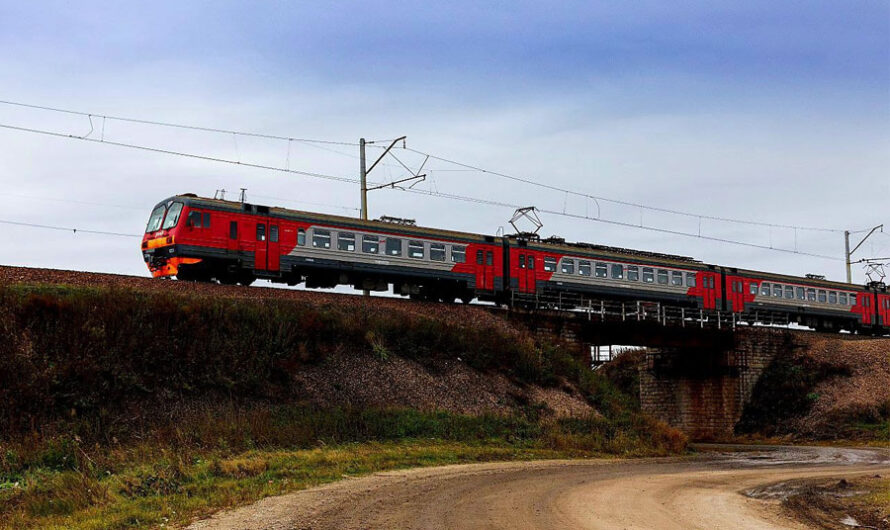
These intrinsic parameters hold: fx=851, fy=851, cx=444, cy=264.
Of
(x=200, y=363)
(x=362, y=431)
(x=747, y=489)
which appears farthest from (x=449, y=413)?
(x=747, y=489)

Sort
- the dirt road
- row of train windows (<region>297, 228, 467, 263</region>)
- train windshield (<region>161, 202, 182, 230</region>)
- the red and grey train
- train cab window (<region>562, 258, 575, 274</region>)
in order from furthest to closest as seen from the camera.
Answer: train cab window (<region>562, 258, 575, 274</region>) < row of train windows (<region>297, 228, 467, 263</region>) < the red and grey train < train windshield (<region>161, 202, 182, 230</region>) < the dirt road

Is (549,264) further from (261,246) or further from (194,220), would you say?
(194,220)

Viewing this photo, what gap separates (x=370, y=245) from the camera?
3888 centimetres

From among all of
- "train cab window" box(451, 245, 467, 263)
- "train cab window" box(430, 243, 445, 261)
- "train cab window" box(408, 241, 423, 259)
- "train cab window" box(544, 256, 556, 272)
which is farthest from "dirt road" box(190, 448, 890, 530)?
"train cab window" box(544, 256, 556, 272)

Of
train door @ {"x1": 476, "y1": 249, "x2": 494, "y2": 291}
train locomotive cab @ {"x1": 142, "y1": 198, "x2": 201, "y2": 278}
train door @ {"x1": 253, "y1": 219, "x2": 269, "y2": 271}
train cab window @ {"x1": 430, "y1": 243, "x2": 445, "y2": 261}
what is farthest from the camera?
train door @ {"x1": 476, "y1": 249, "x2": 494, "y2": 291}

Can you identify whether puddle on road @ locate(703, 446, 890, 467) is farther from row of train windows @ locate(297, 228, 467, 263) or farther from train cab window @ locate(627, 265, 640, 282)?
row of train windows @ locate(297, 228, 467, 263)

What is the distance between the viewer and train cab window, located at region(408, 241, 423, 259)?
40188 millimetres

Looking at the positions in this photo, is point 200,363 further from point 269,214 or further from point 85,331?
point 269,214

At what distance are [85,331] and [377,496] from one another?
11629 millimetres

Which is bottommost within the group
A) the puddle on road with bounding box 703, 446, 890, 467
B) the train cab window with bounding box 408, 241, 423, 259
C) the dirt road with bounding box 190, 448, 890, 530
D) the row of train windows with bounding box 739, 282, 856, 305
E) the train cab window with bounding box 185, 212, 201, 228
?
the puddle on road with bounding box 703, 446, 890, 467

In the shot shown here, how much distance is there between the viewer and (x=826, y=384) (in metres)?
49.2

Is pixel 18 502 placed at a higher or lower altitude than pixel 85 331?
lower

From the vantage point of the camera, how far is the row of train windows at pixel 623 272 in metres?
45.6

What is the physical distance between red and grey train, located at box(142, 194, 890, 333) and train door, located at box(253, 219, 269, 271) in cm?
4
